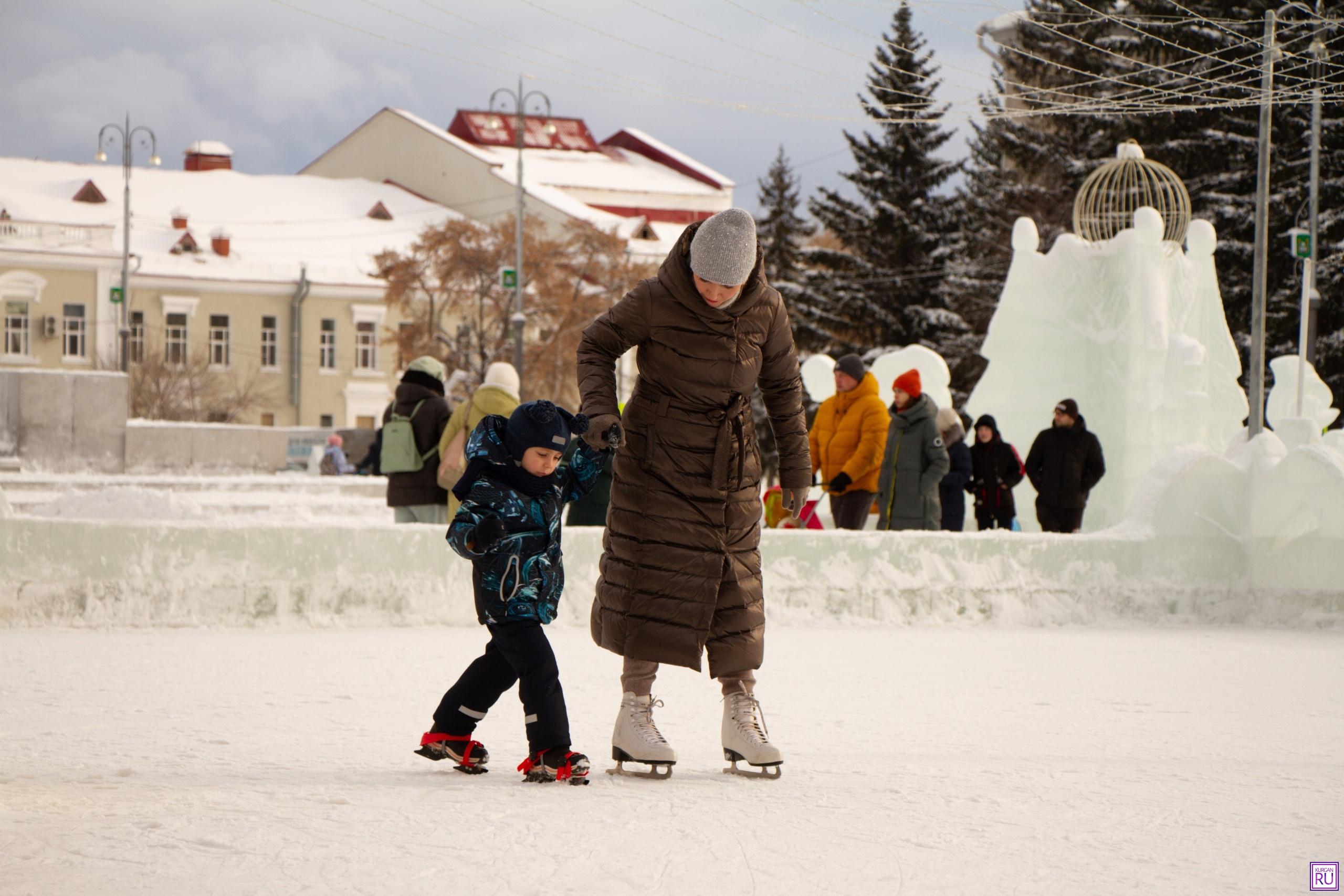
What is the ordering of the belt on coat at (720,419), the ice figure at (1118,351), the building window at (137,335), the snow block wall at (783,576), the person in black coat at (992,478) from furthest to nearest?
the building window at (137,335) → the ice figure at (1118,351) → the person in black coat at (992,478) → the snow block wall at (783,576) → the belt on coat at (720,419)

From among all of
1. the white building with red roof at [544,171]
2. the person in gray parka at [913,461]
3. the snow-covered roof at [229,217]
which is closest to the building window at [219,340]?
the snow-covered roof at [229,217]

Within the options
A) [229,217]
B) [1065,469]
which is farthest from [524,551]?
[229,217]

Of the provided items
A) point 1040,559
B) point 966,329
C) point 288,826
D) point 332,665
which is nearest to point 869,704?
point 332,665

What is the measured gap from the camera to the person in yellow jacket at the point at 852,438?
403 inches

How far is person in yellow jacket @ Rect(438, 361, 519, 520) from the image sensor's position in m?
9.03

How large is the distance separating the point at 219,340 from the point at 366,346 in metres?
5.00

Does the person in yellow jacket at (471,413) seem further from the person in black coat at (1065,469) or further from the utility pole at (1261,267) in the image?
the utility pole at (1261,267)

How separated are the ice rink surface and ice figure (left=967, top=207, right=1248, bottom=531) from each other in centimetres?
1212

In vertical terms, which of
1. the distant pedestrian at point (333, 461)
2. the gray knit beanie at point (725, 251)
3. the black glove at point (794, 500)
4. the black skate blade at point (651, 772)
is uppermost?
the gray knit beanie at point (725, 251)

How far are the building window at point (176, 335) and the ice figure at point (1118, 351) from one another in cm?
3711

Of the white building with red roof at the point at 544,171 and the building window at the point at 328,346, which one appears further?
the white building with red roof at the point at 544,171

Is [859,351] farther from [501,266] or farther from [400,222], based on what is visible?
[400,222]

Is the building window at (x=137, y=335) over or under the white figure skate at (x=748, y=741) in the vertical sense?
over

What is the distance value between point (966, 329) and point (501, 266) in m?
13.6
